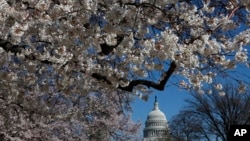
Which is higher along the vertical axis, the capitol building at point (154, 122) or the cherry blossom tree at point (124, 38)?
the capitol building at point (154, 122)

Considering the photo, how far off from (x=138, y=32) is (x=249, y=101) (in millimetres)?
31125

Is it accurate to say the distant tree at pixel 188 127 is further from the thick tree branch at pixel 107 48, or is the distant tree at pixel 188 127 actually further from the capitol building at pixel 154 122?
the capitol building at pixel 154 122

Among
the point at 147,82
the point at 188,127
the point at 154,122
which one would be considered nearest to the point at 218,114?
the point at 188,127

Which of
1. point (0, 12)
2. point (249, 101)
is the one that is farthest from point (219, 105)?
point (0, 12)

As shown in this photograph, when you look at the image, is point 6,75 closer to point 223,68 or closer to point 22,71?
point 22,71

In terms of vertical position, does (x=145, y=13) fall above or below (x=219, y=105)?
below

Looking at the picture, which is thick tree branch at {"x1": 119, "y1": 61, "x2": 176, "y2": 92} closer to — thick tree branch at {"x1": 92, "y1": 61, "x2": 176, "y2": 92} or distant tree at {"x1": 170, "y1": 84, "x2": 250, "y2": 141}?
thick tree branch at {"x1": 92, "y1": 61, "x2": 176, "y2": 92}

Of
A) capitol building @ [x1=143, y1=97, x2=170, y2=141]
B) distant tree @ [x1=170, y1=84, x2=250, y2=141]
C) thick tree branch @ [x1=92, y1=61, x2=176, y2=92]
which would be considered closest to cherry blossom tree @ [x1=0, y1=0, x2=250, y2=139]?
thick tree branch @ [x1=92, y1=61, x2=176, y2=92]

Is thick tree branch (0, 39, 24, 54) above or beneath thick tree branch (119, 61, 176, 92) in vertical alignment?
above

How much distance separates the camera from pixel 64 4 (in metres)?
5.59

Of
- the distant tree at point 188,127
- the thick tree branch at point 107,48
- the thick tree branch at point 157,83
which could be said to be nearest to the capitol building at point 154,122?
the distant tree at point 188,127

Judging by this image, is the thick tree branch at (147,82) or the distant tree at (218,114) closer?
the thick tree branch at (147,82)

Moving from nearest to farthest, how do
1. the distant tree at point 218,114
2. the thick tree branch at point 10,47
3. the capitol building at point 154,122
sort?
the thick tree branch at point 10,47 < the distant tree at point 218,114 < the capitol building at point 154,122

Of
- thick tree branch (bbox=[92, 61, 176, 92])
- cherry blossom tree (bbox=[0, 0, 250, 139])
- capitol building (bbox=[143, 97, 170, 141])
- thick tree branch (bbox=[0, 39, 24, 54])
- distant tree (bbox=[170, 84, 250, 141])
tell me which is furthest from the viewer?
capitol building (bbox=[143, 97, 170, 141])
